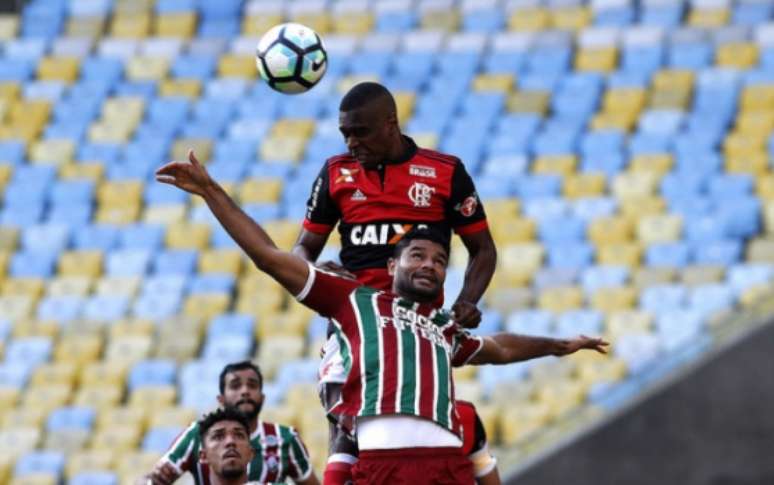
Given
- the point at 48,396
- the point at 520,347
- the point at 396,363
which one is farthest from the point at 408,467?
the point at 48,396

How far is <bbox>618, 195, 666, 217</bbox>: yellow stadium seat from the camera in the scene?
17.4 m

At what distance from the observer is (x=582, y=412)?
15188 millimetres

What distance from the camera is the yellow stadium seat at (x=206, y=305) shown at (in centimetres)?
1764

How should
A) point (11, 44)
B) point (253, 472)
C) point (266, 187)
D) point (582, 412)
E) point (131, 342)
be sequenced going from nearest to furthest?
point (253, 472), point (582, 412), point (131, 342), point (266, 187), point (11, 44)

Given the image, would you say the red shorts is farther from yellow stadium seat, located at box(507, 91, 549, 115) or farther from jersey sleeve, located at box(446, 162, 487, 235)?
yellow stadium seat, located at box(507, 91, 549, 115)

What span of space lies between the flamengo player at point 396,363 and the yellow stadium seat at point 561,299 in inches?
342

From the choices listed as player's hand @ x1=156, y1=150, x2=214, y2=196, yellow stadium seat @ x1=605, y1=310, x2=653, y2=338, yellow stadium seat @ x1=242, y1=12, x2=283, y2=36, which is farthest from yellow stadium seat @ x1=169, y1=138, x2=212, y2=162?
player's hand @ x1=156, y1=150, x2=214, y2=196

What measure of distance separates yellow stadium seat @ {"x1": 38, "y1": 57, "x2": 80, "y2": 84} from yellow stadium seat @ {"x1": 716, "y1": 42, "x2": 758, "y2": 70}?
6.84 m

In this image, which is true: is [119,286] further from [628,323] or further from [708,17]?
[708,17]

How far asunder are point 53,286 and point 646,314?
5.70 meters

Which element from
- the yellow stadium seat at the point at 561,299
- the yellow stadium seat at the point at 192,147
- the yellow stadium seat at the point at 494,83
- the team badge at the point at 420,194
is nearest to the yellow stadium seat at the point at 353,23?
the yellow stadium seat at the point at 494,83

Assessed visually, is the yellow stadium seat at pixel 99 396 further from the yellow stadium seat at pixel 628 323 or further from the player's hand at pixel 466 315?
the player's hand at pixel 466 315

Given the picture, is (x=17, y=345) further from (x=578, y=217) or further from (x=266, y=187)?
(x=578, y=217)

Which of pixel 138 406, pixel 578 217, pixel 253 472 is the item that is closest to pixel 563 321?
pixel 578 217
